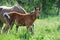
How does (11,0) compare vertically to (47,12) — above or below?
above

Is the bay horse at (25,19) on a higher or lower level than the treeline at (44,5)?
higher

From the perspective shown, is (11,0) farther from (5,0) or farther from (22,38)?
(22,38)

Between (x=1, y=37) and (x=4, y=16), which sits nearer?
(x=1, y=37)

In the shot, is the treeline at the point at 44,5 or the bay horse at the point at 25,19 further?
the treeline at the point at 44,5

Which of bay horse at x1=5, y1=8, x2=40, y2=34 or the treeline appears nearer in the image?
bay horse at x1=5, y1=8, x2=40, y2=34

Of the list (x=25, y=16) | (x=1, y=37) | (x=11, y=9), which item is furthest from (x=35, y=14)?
(x=1, y=37)

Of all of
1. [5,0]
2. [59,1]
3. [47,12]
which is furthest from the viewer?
[59,1]

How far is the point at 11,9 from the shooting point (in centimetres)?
1346

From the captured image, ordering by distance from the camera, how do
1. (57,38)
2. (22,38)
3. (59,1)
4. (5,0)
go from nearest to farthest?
(22,38) < (57,38) < (5,0) < (59,1)

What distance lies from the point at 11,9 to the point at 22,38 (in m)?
2.83

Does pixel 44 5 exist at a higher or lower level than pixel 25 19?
lower

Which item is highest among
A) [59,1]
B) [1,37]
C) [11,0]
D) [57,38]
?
[1,37]

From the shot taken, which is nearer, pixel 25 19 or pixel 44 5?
pixel 25 19

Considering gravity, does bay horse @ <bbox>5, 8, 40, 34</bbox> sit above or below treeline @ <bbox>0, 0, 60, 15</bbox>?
above
